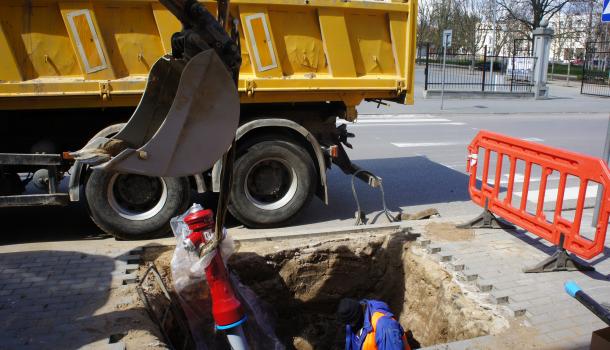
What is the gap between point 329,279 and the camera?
5.66 m

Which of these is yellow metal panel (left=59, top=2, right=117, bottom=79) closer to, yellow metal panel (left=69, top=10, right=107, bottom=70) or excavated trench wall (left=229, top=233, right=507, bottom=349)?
yellow metal panel (left=69, top=10, right=107, bottom=70)

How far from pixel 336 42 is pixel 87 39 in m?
2.76

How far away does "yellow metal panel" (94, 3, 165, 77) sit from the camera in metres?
5.55

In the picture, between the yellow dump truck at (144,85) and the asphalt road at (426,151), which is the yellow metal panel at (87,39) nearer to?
the yellow dump truck at (144,85)

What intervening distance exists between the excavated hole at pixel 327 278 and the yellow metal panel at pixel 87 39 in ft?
6.79

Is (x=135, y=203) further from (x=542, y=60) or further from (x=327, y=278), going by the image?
(x=542, y=60)

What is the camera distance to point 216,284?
163 inches

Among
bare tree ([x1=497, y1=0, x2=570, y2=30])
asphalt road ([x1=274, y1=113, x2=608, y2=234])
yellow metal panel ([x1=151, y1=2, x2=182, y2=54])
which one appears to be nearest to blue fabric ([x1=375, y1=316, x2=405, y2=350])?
asphalt road ([x1=274, y1=113, x2=608, y2=234])

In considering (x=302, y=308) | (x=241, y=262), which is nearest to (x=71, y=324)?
(x=241, y=262)

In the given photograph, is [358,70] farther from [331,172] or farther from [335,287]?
[331,172]

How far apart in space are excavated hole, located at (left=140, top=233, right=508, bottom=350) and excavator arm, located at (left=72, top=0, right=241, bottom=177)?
7.74 feet

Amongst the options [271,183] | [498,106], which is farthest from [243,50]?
[498,106]

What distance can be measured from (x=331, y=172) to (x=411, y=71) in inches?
131

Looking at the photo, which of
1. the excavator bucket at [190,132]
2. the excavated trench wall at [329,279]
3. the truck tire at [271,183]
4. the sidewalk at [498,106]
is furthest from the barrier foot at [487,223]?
the sidewalk at [498,106]
